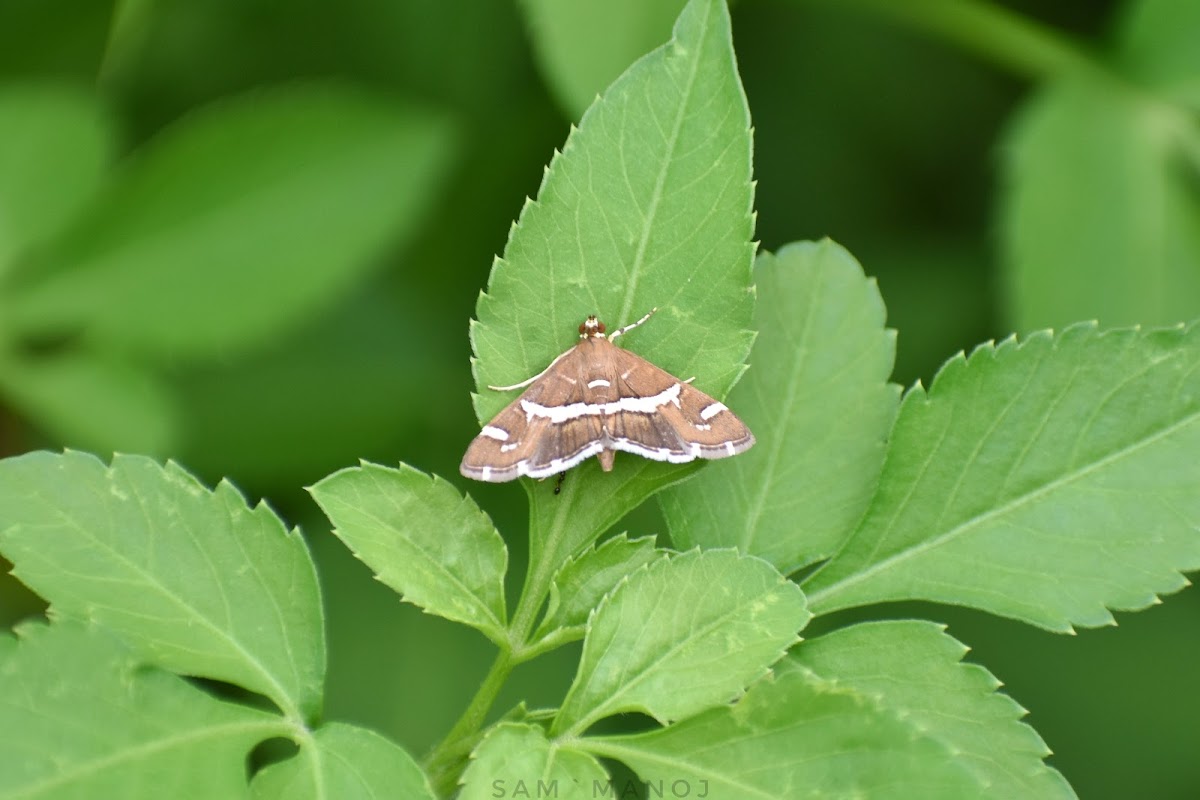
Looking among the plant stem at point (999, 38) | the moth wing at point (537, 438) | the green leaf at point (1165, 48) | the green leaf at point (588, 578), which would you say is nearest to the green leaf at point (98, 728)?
the green leaf at point (588, 578)

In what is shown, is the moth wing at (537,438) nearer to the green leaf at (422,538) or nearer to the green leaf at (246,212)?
the green leaf at (422,538)

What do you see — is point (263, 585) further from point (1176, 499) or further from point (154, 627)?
point (1176, 499)

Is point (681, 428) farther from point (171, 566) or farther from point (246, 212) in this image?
point (246, 212)

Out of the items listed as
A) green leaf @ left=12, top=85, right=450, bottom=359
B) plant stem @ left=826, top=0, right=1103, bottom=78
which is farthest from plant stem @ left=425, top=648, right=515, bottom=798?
plant stem @ left=826, top=0, right=1103, bottom=78

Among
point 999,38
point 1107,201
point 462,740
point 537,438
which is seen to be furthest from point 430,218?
point 462,740

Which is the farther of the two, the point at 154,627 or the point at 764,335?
the point at 764,335

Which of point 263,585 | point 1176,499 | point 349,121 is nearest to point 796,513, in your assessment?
point 1176,499
